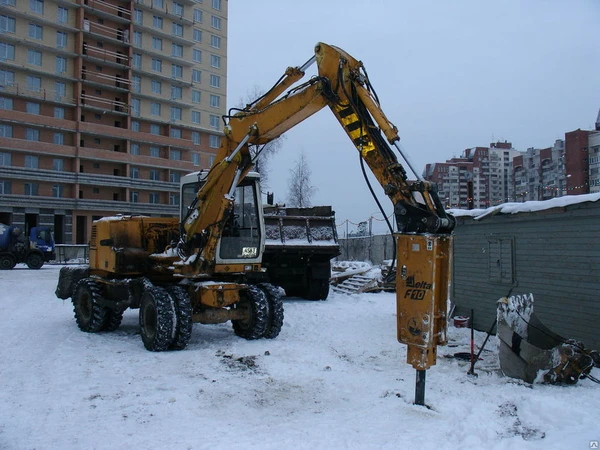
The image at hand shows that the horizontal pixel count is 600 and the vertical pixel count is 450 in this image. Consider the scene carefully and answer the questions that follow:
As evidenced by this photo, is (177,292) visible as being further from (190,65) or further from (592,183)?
(592,183)

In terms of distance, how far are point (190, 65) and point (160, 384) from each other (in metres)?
55.6

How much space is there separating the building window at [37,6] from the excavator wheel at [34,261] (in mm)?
28212

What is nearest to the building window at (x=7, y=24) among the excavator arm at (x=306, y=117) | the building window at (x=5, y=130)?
the building window at (x=5, y=130)

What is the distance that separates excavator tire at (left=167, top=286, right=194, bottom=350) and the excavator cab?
118cm

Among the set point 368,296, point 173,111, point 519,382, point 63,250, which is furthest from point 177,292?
point 173,111

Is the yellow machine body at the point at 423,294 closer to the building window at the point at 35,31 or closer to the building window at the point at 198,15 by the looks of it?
the building window at the point at 35,31

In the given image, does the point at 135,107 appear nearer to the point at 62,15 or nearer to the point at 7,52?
the point at 62,15

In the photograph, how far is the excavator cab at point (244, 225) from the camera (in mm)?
9680

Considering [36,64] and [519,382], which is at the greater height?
[36,64]

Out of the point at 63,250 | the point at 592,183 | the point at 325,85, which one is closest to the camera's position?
the point at 325,85

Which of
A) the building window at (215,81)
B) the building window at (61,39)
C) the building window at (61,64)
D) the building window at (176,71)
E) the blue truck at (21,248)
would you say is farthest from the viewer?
the building window at (215,81)

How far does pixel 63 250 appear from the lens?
3694cm

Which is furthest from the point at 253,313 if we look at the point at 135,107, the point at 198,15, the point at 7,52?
the point at 198,15

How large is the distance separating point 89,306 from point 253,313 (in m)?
3.70
